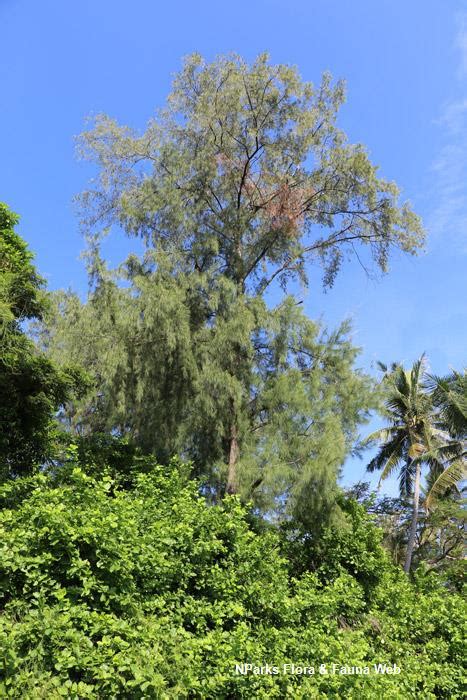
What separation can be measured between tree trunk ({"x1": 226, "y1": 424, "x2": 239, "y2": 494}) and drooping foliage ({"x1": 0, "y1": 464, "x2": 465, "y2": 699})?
987 millimetres

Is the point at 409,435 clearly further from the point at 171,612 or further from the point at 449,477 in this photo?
the point at 171,612

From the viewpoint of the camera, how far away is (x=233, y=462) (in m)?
8.56

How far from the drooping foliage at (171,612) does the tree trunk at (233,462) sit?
0.99 metres

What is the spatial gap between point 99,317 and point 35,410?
1.84m

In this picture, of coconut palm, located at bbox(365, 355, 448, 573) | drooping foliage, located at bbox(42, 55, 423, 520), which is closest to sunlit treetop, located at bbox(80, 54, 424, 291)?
drooping foliage, located at bbox(42, 55, 423, 520)

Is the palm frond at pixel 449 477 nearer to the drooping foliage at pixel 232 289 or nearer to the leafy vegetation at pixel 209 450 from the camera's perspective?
the leafy vegetation at pixel 209 450

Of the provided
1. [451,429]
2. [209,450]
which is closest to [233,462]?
[209,450]

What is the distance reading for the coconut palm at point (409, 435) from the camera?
19.2 meters

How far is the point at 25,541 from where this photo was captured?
14.1ft

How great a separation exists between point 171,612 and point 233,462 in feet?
12.1

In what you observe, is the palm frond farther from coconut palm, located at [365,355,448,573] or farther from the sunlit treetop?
the sunlit treetop

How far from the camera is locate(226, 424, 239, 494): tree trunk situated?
8.23 m

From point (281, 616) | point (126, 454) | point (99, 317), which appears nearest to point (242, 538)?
point (281, 616)

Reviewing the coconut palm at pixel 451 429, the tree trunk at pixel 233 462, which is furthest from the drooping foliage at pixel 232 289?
the coconut palm at pixel 451 429
